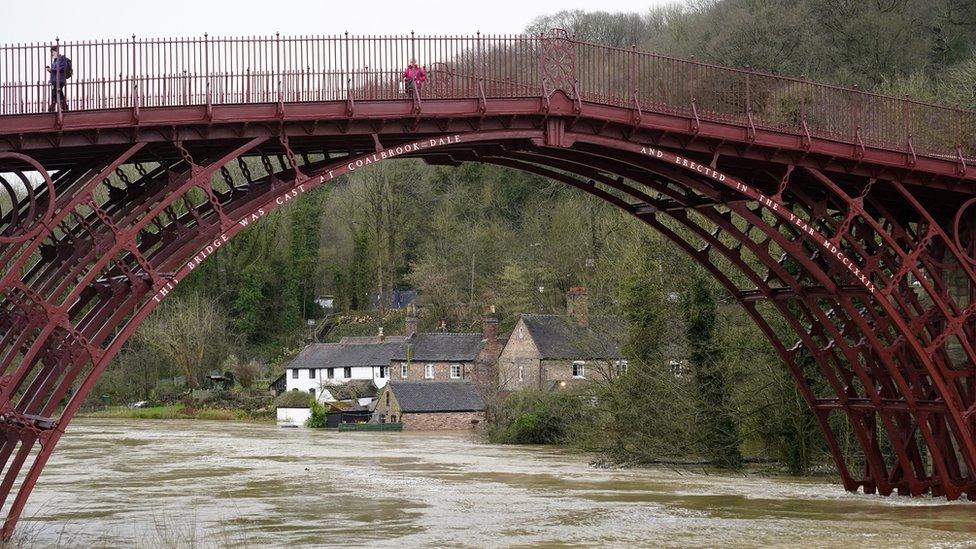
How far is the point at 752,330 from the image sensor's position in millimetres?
33719

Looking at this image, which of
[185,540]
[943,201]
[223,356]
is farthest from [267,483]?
[223,356]

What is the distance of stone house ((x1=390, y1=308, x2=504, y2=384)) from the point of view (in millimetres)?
62969

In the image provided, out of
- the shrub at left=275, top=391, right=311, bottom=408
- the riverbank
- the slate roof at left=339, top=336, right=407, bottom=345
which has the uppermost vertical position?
the slate roof at left=339, top=336, right=407, bottom=345

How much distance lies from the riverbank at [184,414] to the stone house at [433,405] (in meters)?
10.8

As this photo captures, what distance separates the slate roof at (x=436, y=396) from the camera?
59531 millimetres

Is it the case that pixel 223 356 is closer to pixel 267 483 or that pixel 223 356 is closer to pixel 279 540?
pixel 267 483

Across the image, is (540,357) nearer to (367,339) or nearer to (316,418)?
(316,418)

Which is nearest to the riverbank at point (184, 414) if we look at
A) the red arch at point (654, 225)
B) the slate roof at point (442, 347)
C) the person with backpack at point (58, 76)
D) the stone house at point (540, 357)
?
the slate roof at point (442, 347)

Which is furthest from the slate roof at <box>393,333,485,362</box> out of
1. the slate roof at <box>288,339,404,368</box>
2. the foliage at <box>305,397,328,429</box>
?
the foliage at <box>305,397,328,429</box>

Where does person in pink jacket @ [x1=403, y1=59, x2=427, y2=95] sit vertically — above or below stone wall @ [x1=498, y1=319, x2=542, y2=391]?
above

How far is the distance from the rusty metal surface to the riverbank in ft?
142

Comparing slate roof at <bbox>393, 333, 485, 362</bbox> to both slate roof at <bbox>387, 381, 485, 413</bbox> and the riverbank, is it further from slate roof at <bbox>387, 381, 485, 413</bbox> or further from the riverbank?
the riverbank

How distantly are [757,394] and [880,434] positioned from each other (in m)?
3.55

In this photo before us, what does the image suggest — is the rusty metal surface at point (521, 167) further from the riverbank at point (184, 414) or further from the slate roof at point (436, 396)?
the riverbank at point (184, 414)
